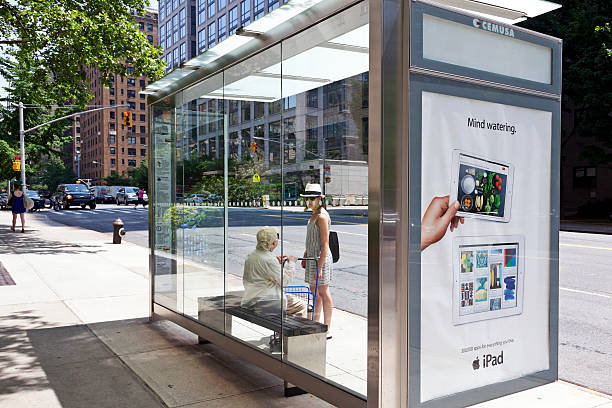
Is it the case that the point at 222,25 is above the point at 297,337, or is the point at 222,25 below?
above

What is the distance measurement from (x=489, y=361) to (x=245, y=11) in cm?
5696

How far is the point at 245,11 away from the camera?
56.1m

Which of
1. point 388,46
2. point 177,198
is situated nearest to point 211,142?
point 177,198

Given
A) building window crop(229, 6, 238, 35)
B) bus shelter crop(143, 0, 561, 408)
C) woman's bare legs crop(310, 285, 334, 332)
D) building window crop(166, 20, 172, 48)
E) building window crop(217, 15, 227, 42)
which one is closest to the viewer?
bus shelter crop(143, 0, 561, 408)

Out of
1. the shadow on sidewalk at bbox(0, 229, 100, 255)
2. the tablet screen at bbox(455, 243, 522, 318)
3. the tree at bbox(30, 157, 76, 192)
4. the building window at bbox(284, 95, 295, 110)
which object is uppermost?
the tree at bbox(30, 157, 76, 192)

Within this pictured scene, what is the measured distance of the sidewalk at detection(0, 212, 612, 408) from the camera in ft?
14.5

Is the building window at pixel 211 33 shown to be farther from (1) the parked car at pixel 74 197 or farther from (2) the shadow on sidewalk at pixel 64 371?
(2) the shadow on sidewalk at pixel 64 371

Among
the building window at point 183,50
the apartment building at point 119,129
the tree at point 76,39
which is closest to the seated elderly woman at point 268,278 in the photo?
the tree at point 76,39

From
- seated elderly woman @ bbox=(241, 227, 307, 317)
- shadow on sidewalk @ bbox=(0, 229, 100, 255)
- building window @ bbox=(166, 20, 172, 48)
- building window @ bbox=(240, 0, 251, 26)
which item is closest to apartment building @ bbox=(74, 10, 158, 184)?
building window @ bbox=(166, 20, 172, 48)

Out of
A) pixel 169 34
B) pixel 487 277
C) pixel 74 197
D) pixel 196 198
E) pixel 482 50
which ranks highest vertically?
pixel 169 34

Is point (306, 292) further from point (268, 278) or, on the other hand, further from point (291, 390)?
point (291, 390)

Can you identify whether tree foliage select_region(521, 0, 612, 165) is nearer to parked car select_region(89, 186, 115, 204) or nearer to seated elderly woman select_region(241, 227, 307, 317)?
seated elderly woman select_region(241, 227, 307, 317)

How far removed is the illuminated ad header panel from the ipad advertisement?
0.21 meters

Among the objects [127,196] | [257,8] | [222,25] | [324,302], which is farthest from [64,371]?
[222,25]
